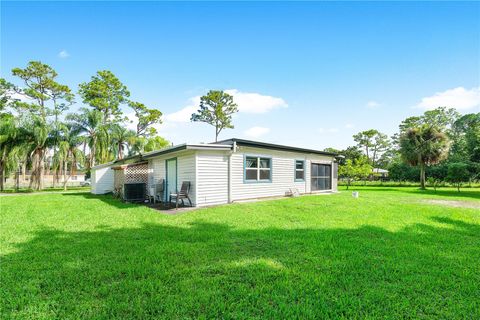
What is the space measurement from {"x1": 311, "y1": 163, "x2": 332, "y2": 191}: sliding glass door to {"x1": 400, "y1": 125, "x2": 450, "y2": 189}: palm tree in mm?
10997

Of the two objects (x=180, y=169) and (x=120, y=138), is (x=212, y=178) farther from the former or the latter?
(x=120, y=138)

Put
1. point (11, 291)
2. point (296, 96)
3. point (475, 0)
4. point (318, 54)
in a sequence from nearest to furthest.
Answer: point (11, 291), point (475, 0), point (318, 54), point (296, 96)

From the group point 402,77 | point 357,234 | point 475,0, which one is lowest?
point 357,234

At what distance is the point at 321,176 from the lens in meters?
14.5

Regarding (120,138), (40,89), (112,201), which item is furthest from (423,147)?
(40,89)

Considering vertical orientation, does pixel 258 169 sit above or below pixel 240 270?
above

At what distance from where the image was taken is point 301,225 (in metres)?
5.70

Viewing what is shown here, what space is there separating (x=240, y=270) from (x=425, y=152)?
23437 millimetres

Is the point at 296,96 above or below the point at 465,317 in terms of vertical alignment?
above

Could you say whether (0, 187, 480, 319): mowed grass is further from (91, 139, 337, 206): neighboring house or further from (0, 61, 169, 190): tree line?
(0, 61, 169, 190): tree line

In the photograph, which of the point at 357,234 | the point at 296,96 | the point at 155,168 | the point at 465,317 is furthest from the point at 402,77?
the point at 155,168

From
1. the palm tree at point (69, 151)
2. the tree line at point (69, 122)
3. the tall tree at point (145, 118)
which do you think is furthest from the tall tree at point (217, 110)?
the palm tree at point (69, 151)

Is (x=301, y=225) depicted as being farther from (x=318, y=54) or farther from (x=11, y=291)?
(x=318, y=54)

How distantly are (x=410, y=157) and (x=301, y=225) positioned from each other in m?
20.4
